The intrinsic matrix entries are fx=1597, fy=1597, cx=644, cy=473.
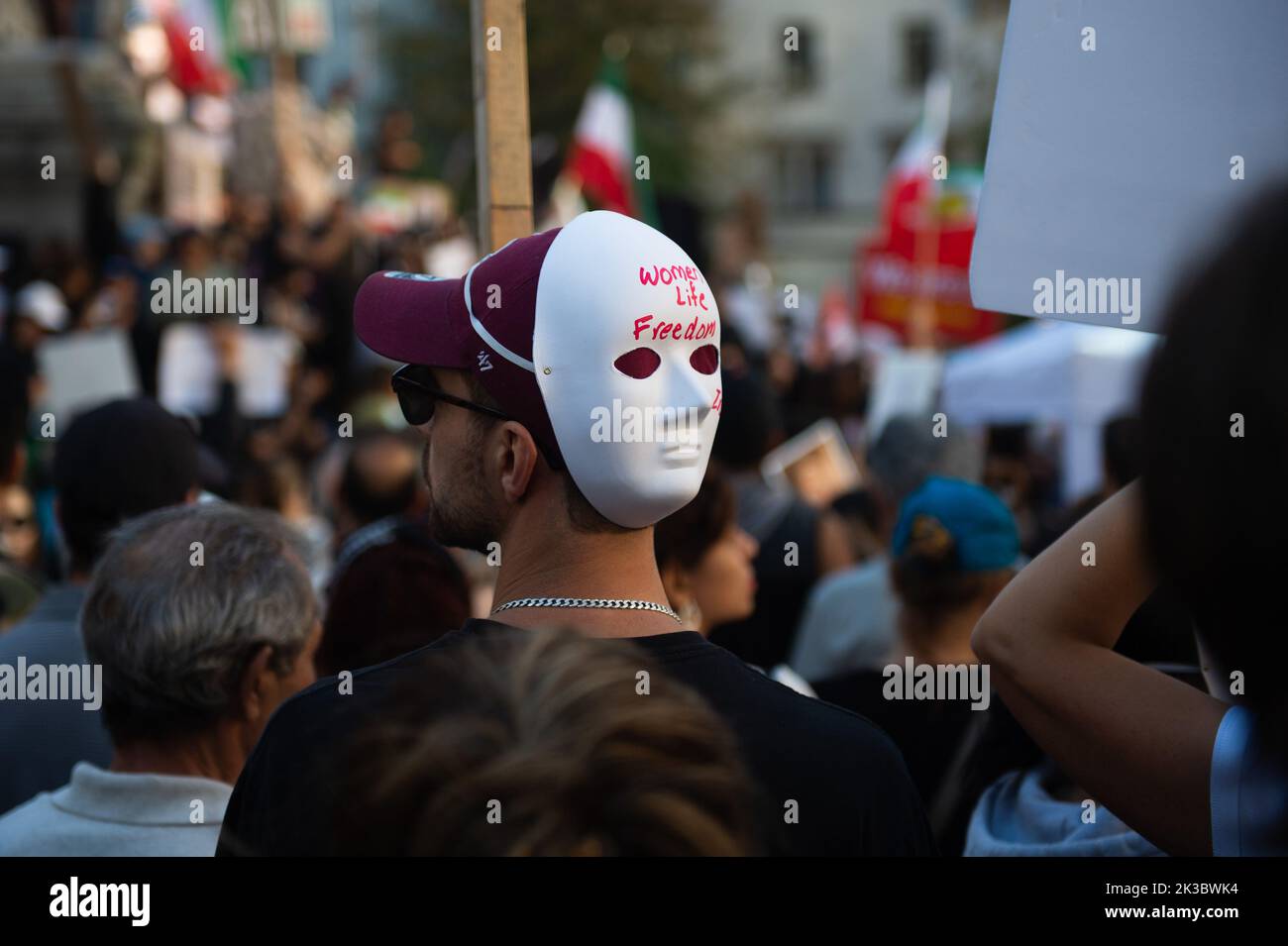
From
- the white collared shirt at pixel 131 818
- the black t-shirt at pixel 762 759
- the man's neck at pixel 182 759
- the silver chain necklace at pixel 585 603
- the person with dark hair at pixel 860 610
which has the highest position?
the silver chain necklace at pixel 585 603

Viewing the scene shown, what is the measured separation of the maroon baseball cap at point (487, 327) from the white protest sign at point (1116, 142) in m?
0.65

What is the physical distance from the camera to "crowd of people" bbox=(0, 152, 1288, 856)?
1211mm

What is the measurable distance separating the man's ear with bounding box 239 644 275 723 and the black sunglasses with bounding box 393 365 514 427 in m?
0.60

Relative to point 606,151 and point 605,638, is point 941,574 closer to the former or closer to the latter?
point 605,638

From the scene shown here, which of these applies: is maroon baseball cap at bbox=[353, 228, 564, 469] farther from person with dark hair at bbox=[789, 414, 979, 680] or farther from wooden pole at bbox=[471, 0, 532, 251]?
person with dark hair at bbox=[789, 414, 979, 680]

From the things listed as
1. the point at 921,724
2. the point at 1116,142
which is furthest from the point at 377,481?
the point at 1116,142

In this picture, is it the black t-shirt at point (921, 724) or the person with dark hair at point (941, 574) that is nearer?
the black t-shirt at point (921, 724)

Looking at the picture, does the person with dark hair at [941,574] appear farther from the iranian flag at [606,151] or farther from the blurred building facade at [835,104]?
the blurred building facade at [835,104]

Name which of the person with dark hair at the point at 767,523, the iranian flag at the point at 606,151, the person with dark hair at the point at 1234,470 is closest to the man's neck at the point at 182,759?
the person with dark hair at the point at 1234,470

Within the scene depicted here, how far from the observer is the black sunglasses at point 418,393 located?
218 cm

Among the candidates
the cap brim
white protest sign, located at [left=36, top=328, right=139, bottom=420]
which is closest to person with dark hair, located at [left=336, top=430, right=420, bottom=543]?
the cap brim

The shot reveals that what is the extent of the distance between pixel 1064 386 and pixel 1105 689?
8.10 m
